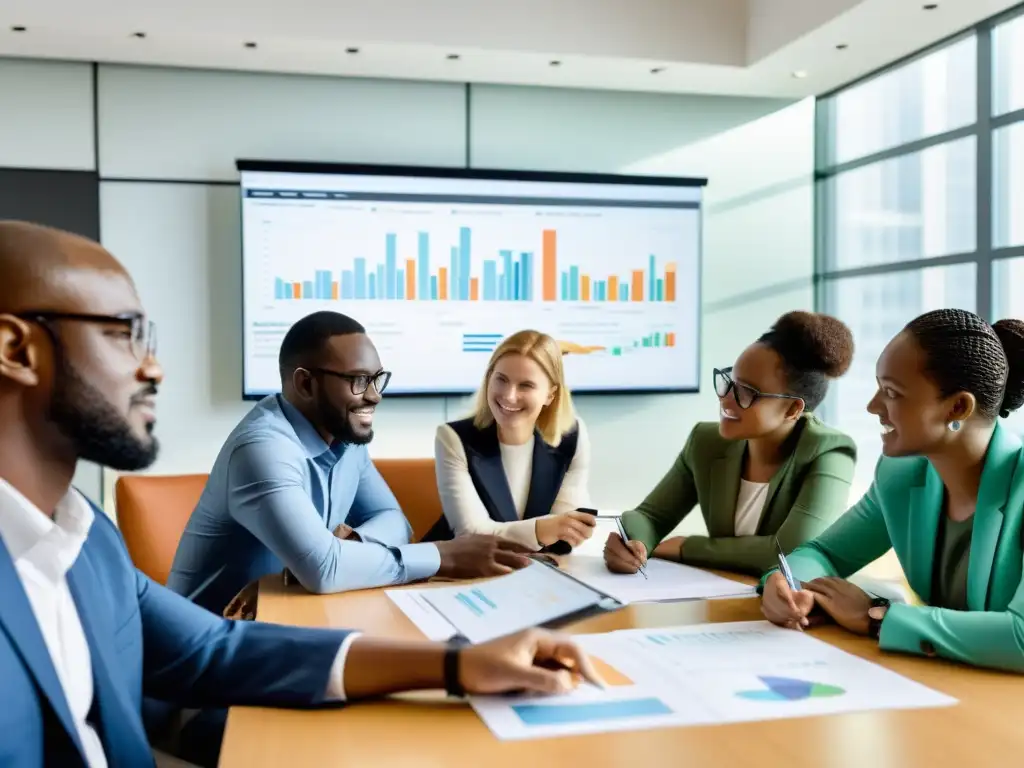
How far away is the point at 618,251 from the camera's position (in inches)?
195

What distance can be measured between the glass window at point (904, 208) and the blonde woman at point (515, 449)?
7.25 ft

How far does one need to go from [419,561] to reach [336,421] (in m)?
0.43

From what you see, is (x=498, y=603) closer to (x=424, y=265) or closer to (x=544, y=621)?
(x=544, y=621)

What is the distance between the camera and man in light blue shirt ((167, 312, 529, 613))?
189cm

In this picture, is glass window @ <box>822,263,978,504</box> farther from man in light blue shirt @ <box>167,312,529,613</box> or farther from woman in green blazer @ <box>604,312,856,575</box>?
man in light blue shirt @ <box>167,312,529,613</box>

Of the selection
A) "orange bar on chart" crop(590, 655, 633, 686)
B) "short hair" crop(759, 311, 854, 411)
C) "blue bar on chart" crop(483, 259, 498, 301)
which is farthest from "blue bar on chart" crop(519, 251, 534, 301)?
"orange bar on chart" crop(590, 655, 633, 686)

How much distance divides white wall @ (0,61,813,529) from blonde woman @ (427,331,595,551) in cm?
181

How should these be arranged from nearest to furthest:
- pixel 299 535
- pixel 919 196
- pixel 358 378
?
1. pixel 299 535
2. pixel 358 378
3. pixel 919 196

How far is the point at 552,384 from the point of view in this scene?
3.06 metres

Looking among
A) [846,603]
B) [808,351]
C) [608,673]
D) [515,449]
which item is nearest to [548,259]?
[515,449]

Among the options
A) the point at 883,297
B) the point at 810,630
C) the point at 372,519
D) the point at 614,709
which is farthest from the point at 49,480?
the point at 883,297

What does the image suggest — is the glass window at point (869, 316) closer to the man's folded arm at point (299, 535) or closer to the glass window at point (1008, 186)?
the glass window at point (1008, 186)

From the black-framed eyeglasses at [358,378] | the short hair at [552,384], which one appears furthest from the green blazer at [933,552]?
the short hair at [552,384]

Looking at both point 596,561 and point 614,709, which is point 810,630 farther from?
point 596,561
